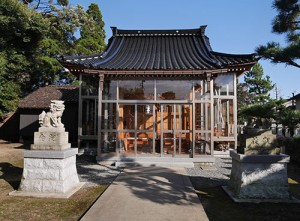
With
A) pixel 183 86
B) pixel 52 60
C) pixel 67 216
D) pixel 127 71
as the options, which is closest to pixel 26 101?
pixel 52 60

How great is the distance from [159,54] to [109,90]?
396 centimetres

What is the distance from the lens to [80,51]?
24.0 metres

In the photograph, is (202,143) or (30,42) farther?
(30,42)

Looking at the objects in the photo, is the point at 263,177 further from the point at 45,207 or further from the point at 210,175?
the point at 45,207

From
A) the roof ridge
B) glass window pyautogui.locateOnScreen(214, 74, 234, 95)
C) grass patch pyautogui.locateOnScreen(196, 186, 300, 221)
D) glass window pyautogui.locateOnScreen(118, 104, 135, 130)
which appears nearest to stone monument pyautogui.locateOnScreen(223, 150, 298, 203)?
grass patch pyautogui.locateOnScreen(196, 186, 300, 221)

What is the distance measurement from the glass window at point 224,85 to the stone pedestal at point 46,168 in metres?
8.79

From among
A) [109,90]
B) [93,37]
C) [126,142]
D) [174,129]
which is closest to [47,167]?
[126,142]

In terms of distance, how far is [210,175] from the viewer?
9.01 m

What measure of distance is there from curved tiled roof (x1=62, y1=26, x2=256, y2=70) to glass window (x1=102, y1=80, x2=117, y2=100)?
26.9 inches

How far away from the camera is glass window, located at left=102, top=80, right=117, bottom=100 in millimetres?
11242

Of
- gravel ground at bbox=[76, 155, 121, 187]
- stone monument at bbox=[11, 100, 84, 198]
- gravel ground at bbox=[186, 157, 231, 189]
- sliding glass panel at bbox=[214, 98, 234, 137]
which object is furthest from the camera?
sliding glass panel at bbox=[214, 98, 234, 137]

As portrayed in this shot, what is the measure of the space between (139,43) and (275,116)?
1063 cm

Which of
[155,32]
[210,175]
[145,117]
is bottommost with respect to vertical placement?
[210,175]

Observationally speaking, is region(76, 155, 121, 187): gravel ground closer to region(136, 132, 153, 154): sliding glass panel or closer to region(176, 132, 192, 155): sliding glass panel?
region(136, 132, 153, 154): sliding glass panel
